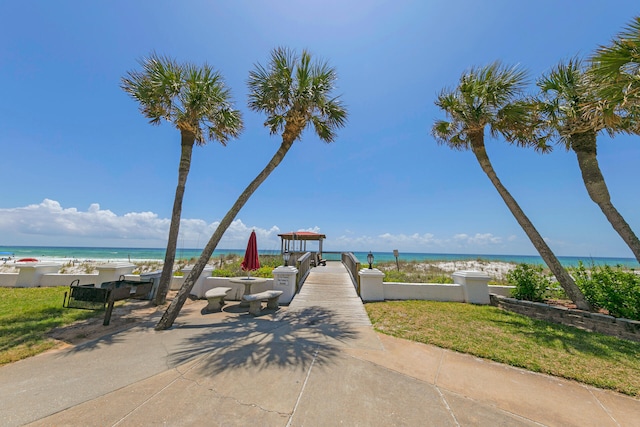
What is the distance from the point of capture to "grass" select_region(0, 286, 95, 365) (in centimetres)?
413

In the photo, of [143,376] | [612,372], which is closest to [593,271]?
[612,372]

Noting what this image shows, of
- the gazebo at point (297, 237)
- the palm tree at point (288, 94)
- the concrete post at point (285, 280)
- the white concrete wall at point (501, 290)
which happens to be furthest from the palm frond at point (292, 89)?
the gazebo at point (297, 237)

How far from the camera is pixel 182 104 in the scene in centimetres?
781

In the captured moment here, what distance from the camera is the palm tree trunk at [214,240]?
5674 millimetres

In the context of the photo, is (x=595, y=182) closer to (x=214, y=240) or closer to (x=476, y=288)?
(x=476, y=288)

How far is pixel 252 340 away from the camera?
15.3 feet

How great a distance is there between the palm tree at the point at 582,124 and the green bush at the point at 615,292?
2.30 feet

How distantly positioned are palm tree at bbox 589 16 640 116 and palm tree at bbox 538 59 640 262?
45 centimetres

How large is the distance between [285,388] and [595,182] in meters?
9.52

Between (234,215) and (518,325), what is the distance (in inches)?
311

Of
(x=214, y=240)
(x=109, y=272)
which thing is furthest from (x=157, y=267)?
(x=214, y=240)

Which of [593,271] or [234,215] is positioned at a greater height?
[234,215]

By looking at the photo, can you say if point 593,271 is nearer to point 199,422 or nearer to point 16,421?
point 199,422

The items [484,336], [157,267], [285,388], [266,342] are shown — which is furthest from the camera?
[157,267]
